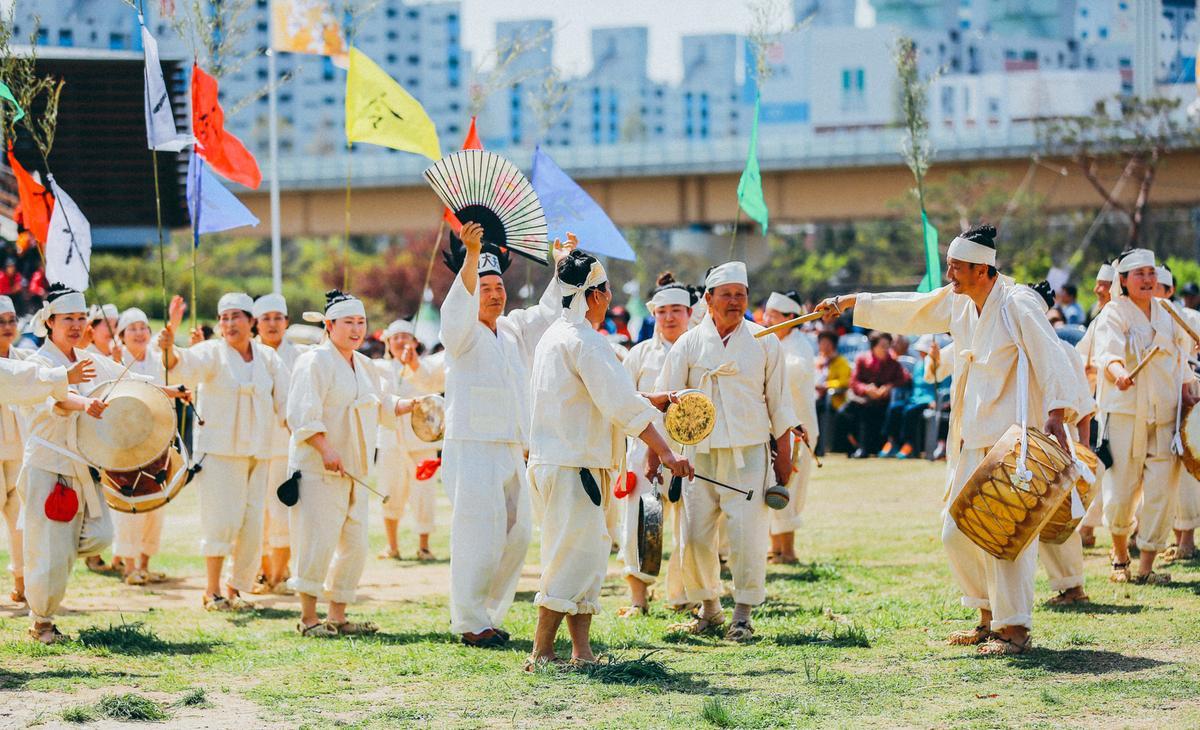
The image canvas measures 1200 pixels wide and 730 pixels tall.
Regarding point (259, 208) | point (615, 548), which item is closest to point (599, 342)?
point (615, 548)

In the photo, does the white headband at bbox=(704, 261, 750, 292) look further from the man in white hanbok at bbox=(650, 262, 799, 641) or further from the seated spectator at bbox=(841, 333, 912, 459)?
the seated spectator at bbox=(841, 333, 912, 459)

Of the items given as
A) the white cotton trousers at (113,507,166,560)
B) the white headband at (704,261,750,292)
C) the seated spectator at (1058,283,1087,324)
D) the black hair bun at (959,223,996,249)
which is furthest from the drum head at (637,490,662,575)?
the seated spectator at (1058,283,1087,324)

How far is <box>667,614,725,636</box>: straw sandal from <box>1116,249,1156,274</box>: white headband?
12.0 ft

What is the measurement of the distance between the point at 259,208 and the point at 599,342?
115ft

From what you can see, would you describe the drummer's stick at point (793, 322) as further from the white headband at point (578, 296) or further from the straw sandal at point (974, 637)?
the straw sandal at point (974, 637)

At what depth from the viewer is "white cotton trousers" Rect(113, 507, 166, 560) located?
11.6 m

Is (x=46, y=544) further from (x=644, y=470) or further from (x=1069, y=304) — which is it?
(x=1069, y=304)

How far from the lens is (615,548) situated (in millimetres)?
13109

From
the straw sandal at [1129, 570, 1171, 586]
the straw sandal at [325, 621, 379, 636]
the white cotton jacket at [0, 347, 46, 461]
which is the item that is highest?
the white cotton jacket at [0, 347, 46, 461]

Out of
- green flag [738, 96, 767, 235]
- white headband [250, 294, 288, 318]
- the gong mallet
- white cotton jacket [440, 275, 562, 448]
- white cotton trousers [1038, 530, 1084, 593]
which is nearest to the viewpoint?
white cotton jacket [440, 275, 562, 448]

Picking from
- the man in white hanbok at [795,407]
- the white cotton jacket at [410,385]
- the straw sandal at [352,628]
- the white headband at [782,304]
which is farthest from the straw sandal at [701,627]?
the white cotton jacket at [410,385]

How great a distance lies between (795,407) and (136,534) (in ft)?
16.7

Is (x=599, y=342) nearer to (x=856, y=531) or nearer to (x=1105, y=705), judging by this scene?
(x=1105, y=705)

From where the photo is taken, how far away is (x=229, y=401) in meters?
10.4
